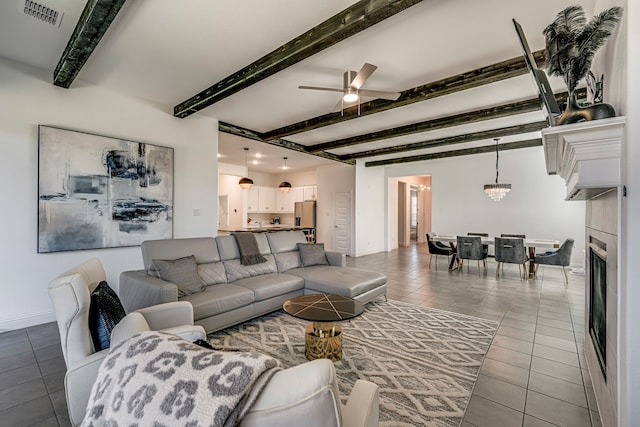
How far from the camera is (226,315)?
9.59ft

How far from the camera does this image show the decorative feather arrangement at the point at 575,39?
1351 millimetres

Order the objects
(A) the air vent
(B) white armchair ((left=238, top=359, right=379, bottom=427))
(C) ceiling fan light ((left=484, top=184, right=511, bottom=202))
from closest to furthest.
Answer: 1. (B) white armchair ((left=238, top=359, right=379, bottom=427))
2. (A) the air vent
3. (C) ceiling fan light ((left=484, top=184, right=511, bottom=202))

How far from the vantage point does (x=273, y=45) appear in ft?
9.18

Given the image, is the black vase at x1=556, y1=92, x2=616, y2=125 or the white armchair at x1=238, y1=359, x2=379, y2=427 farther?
the black vase at x1=556, y1=92, x2=616, y2=125

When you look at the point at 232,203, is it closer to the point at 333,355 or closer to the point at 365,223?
the point at 365,223

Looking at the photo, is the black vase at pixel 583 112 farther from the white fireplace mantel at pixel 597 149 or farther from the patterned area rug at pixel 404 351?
the patterned area rug at pixel 404 351

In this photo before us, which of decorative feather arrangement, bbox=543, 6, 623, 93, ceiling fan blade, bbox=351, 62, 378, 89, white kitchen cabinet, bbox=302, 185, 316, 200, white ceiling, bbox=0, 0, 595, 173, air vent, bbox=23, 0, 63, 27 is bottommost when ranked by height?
white kitchen cabinet, bbox=302, 185, 316, 200

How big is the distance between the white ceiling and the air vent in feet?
0.15

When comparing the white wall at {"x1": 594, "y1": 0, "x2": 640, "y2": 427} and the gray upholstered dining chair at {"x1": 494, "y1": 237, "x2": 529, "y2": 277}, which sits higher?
the white wall at {"x1": 594, "y1": 0, "x2": 640, "y2": 427}

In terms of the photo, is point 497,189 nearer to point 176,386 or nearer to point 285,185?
point 285,185

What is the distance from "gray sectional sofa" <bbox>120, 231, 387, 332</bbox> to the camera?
2.78 metres

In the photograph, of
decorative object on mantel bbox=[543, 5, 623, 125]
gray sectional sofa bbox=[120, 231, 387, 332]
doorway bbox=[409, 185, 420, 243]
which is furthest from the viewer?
doorway bbox=[409, 185, 420, 243]

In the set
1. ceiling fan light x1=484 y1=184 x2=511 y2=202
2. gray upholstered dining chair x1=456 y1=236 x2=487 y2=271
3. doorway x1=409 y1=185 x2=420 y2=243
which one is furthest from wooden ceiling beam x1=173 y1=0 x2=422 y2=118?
doorway x1=409 y1=185 x2=420 y2=243

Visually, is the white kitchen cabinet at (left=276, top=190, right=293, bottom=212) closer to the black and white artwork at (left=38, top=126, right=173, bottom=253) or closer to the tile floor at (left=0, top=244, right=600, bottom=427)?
the black and white artwork at (left=38, top=126, right=173, bottom=253)
